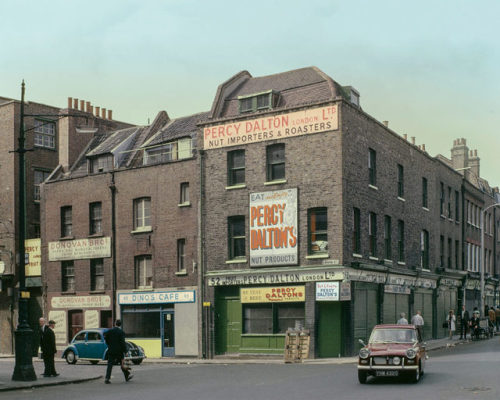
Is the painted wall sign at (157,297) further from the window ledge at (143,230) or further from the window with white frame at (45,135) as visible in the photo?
the window with white frame at (45,135)

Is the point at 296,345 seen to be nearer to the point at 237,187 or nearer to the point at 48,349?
the point at 237,187

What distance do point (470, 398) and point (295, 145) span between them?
1945 cm

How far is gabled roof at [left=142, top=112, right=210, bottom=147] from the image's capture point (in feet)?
133

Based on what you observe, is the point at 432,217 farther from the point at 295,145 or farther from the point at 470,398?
the point at 470,398

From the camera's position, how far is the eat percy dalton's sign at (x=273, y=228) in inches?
1332

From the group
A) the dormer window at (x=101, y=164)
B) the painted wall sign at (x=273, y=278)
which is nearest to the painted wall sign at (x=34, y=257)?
the dormer window at (x=101, y=164)

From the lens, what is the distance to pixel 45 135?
47.5 meters

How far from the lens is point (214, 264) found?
36125 mm

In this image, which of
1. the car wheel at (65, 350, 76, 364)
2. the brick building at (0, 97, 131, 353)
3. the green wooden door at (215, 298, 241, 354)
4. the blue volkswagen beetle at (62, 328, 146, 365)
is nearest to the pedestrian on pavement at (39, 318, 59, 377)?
the blue volkswagen beetle at (62, 328, 146, 365)

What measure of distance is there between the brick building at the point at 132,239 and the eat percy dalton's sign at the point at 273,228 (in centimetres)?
345

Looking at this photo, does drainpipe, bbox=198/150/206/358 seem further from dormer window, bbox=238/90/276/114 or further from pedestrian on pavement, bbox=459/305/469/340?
pedestrian on pavement, bbox=459/305/469/340

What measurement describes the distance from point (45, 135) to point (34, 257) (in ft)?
25.5

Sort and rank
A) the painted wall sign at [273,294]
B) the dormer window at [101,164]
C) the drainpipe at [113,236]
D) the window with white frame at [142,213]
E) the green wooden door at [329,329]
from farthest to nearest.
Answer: the dormer window at [101,164] < the drainpipe at [113,236] < the window with white frame at [142,213] < the painted wall sign at [273,294] < the green wooden door at [329,329]

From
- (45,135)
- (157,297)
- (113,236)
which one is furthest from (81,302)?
(45,135)
